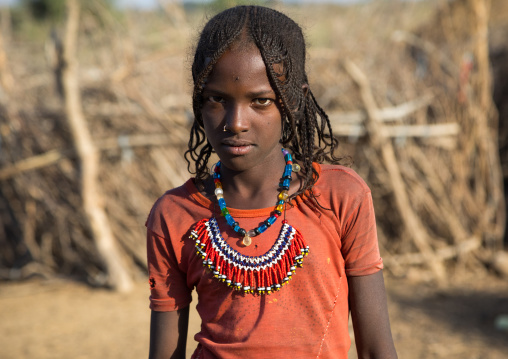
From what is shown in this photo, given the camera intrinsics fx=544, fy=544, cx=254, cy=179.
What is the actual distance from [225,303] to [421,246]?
4.47 metres

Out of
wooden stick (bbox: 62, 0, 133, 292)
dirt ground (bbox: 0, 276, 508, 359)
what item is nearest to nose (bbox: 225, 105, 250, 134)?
dirt ground (bbox: 0, 276, 508, 359)

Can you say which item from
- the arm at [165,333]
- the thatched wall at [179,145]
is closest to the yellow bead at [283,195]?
the arm at [165,333]

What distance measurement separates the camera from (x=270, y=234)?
1.50m

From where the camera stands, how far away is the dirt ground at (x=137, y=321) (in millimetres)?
4254

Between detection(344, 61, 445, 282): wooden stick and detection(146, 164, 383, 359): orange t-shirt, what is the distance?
12.2 feet

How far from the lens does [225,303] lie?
1.51 m

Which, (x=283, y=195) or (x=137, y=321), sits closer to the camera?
(x=283, y=195)

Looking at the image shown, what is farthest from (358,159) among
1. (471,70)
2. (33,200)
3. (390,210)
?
(33,200)

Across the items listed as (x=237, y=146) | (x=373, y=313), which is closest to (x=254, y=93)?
(x=237, y=146)

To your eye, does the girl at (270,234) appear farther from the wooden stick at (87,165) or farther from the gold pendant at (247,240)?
the wooden stick at (87,165)

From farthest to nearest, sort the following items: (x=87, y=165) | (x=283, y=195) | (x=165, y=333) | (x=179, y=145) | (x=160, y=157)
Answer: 1. (x=160, y=157)
2. (x=179, y=145)
3. (x=87, y=165)
4. (x=165, y=333)
5. (x=283, y=195)

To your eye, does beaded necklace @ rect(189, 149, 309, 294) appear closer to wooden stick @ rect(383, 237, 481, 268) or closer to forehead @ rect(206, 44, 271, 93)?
forehead @ rect(206, 44, 271, 93)

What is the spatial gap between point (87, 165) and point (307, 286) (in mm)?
4324

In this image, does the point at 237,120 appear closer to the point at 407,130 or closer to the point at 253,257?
the point at 253,257
